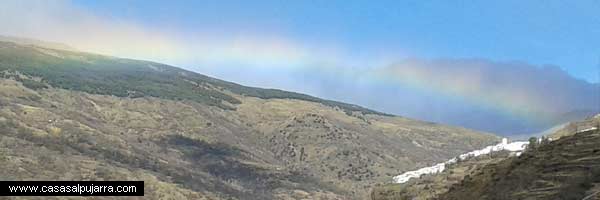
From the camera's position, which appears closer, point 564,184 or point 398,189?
point 564,184

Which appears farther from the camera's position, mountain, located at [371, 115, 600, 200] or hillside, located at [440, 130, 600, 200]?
hillside, located at [440, 130, 600, 200]

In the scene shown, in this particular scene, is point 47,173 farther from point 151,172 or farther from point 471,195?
point 471,195

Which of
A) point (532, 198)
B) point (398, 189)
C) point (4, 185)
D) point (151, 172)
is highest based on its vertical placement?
point (532, 198)

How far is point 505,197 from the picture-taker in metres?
31.7

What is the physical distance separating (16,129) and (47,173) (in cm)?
4397

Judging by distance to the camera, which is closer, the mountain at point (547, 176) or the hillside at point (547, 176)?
the mountain at point (547, 176)

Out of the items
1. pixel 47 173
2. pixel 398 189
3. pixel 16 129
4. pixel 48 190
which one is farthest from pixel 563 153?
pixel 16 129

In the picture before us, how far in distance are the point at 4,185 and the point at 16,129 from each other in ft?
477

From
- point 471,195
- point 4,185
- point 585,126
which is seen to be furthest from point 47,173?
point 471,195

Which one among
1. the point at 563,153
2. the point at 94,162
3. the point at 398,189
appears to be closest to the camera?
the point at 563,153

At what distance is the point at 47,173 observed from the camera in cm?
15775

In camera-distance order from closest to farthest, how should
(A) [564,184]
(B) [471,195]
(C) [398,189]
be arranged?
(A) [564,184]
(B) [471,195]
(C) [398,189]

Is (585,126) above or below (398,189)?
above

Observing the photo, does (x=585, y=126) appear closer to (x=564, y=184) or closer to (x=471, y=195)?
(x=471, y=195)
